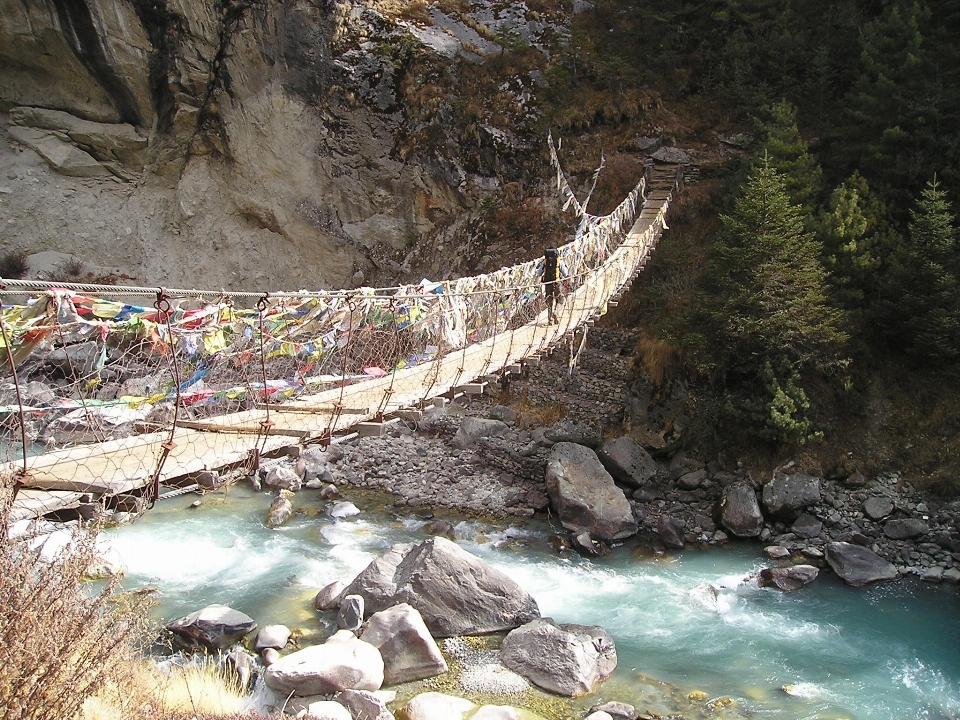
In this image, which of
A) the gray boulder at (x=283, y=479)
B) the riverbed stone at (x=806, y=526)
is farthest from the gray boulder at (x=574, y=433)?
the gray boulder at (x=283, y=479)

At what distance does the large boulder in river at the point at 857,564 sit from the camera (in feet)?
21.6

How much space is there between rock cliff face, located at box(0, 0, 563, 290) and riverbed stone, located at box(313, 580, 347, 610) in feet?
26.9

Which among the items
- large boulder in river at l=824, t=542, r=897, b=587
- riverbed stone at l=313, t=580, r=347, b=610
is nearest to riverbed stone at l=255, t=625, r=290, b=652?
riverbed stone at l=313, t=580, r=347, b=610

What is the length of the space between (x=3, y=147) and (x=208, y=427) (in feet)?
41.6

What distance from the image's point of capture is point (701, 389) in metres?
9.09

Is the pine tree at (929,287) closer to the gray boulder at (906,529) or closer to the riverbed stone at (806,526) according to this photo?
the gray boulder at (906,529)

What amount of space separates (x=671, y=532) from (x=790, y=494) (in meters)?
1.41

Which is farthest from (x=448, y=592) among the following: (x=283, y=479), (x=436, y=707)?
(x=283, y=479)

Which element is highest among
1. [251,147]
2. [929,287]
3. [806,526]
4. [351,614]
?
[251,147]

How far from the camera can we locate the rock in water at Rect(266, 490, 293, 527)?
7461 mm

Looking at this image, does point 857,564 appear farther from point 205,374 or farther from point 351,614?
point 205,374

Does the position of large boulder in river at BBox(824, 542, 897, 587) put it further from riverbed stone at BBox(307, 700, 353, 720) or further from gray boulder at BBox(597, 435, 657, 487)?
riverbed stone at BBox(307, 700, 353, 720)

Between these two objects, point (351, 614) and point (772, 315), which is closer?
point (351, 614)

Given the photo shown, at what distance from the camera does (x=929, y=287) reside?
314 inches
